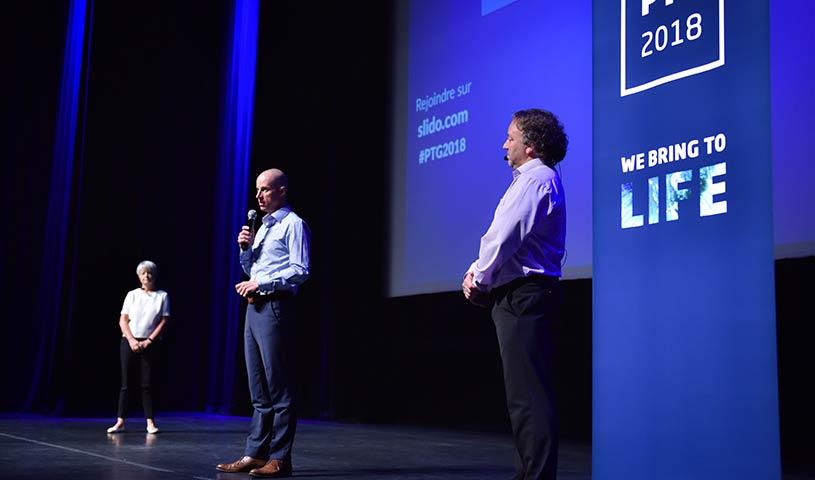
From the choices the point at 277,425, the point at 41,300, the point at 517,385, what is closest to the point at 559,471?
the point at 277,425

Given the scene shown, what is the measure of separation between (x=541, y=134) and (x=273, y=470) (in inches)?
69.6

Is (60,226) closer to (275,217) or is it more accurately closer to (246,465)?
(275,217)

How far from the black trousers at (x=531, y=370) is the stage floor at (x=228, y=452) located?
1353 mm

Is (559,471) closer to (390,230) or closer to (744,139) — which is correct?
(744,139)

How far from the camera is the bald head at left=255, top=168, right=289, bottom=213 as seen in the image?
3.69 m

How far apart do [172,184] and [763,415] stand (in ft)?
22.5

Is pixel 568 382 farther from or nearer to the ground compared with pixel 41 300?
nearer to the ground

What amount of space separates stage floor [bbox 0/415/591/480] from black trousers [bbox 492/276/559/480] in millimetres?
1353

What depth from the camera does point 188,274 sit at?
816cm

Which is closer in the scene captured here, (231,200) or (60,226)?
(60,226)

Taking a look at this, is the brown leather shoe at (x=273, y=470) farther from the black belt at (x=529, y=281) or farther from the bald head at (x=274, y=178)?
the black belt at (x=529, y=281)

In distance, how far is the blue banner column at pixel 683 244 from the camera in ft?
6.73

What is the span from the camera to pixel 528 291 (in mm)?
2479

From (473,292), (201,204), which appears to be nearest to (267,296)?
(473,292)
